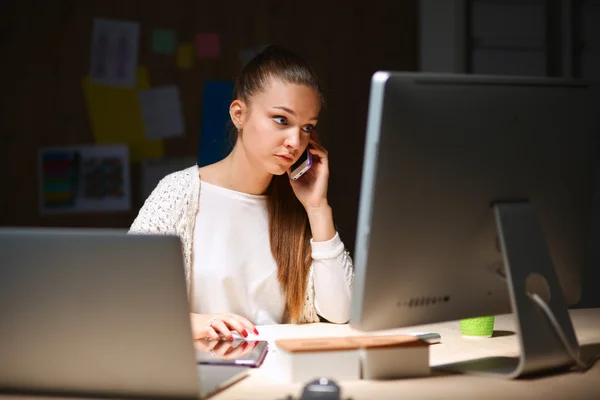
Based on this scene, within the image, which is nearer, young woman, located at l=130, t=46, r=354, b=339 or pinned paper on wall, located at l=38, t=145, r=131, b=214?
young woman, located at l=130, t=46, r=354, b=339

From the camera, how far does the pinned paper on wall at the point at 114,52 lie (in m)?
2.84

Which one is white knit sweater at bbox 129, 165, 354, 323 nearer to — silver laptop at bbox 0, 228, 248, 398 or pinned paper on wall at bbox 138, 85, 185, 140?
silver laptop at bbox 0, 228, 248, 398

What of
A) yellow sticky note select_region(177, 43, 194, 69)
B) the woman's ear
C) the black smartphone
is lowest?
the black smartphone

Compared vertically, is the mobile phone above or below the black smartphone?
above

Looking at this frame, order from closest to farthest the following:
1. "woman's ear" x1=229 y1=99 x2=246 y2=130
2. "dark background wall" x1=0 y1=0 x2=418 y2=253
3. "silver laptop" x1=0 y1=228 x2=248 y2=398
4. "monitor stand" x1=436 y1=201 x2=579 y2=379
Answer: "silver laptop" x1=0 y1=228 x2=248 y2=398 → "monitor stand" x1=436 y1=201 x2=579 y2=379 → "woman's ear" x1=229 y1=99 x2=246 y2=130 → "dark background wall" x1=0 y1=0 x2=418 y2=253

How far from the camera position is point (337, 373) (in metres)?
1.09

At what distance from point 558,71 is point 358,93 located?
0.84 m

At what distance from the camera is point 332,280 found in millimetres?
1818

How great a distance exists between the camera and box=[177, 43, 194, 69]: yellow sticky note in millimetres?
2879

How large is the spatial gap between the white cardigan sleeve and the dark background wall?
1166 millimetres

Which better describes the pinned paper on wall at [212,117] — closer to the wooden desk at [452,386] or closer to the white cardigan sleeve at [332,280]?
the white cardigan sleeve at [332,280]

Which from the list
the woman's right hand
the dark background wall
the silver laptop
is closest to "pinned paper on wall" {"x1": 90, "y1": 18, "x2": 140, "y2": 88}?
the dark background wall

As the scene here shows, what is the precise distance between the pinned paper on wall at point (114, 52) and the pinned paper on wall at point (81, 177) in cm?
26

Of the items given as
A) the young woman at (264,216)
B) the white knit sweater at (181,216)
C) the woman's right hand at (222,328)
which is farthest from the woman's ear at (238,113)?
the woman's right hand at (222,328)
